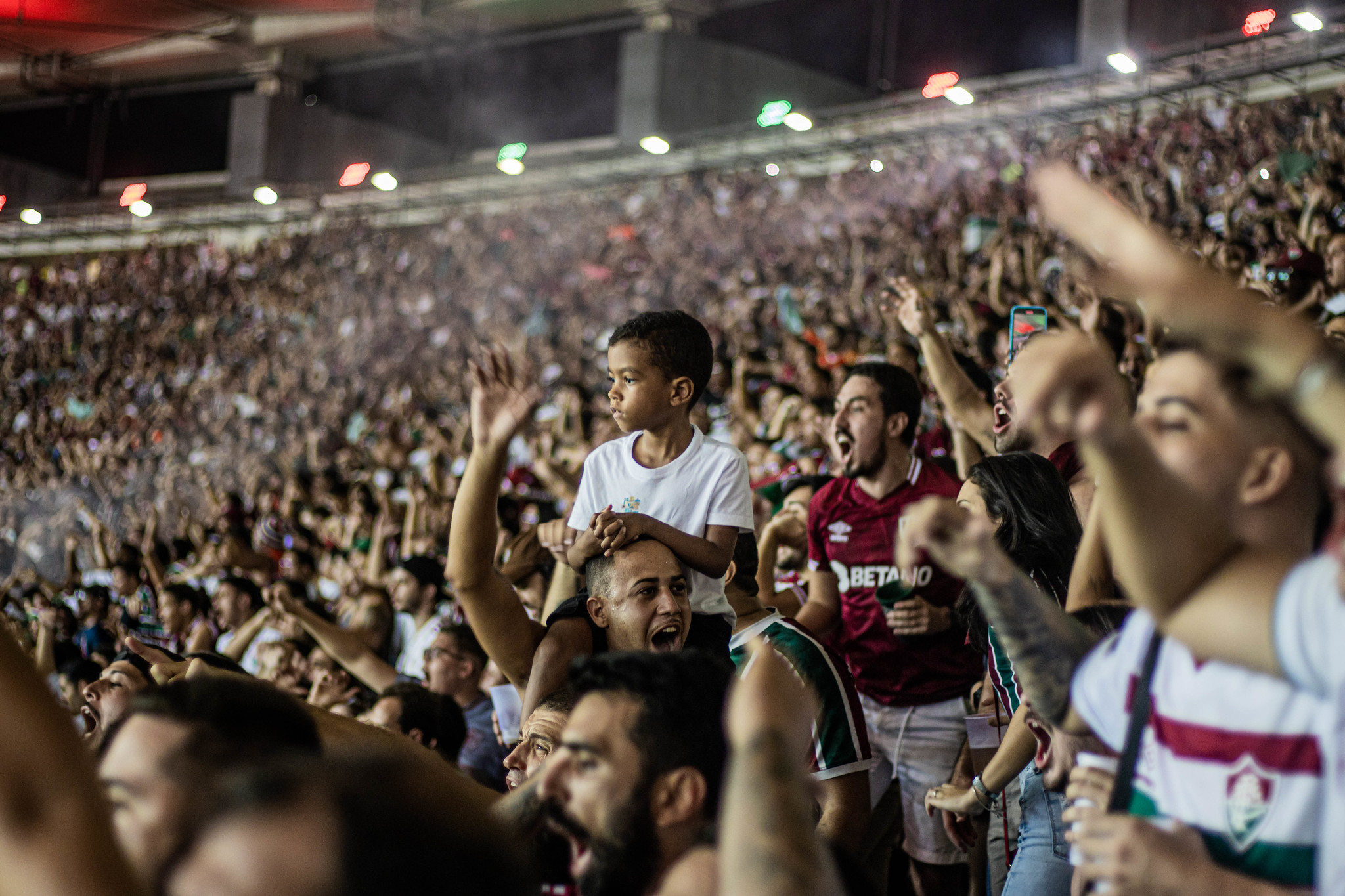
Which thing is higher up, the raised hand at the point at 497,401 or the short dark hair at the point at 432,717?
the raised hand at the point at 497,401

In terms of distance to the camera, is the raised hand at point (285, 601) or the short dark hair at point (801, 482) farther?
the raised hand at point (285, 601)

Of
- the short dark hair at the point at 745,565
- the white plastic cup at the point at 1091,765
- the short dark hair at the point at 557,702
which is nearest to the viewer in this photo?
the white plastic cup at the point at 1091,765

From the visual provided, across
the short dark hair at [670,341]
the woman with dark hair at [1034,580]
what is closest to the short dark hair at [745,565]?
the short dark hair at [670,341]

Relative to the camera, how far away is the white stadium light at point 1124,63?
31.7ft

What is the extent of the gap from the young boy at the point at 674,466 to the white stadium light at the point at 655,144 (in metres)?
10.3

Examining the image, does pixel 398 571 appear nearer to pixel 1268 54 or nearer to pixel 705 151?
pixel 1268 54

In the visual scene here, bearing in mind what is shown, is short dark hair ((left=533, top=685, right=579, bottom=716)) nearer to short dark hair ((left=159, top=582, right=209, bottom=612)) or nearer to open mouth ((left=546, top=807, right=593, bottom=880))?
open mouth ((left=546, top=807, right=593, bottom=880))

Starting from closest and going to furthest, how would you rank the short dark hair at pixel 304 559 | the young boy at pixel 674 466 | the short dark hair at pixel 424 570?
the young boy at pixel 674 466 < the short dark hair at pixel 424 570 < the short dark hair at pixel 304 559

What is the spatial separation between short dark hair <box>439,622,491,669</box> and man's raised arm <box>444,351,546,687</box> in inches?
81.2

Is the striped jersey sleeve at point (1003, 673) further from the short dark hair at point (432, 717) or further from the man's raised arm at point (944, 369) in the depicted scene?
the short dark hair at point (432, 717)

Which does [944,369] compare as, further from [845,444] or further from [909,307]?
[845,444]

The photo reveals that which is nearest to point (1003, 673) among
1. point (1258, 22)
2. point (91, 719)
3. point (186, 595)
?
point (91, 719)

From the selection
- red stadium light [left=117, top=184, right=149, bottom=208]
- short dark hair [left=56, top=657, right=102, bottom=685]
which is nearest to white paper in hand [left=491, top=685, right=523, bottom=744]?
short dark hair [left=56, top=657, right=102, bottom=685]

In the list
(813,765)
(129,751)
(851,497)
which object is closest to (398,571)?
(851,497)
